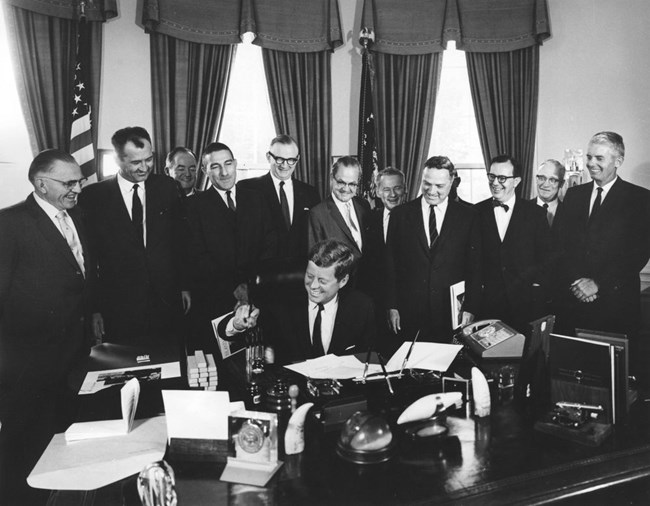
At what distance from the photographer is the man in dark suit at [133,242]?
329cm

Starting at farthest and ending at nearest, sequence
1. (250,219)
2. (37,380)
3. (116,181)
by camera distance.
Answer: (250,219) < (116,181) < (37,380)

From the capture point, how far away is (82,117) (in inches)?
185

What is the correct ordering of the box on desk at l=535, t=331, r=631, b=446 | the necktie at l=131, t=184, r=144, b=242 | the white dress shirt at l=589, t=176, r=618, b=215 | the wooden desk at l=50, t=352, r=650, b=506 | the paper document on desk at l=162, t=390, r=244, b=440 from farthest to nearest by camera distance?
the white dress shirt at l=589, t=176, r=618, b=215 → the necktie at l=131, t=184, r=144, b=242 → the box on desk at l=535, t=331, r=631, b=446 → the paper document on desk at l=162, t=390, r=244, b=440 → the wooden desk at l=50, t=352, r=650, b=506

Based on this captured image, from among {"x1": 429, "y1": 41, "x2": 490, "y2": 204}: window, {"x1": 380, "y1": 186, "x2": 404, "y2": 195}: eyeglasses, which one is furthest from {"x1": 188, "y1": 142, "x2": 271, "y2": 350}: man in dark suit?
{"x1": 429, "y1": 41, "x2": 490, "y2": 204}: window

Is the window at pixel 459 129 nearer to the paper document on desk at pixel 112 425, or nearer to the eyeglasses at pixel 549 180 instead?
the eyeglasses at pixel 549 180

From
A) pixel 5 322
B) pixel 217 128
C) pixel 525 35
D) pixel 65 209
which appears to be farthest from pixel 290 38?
pixel 5 322

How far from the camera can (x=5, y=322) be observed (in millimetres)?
2906

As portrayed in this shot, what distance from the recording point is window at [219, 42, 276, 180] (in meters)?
5.75

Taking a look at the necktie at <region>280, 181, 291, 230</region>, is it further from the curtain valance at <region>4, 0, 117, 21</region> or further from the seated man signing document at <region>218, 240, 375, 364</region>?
the curtain valance at <region>4, 0, 117, 21</region>

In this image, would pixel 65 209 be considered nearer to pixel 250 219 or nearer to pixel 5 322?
pixel 5 322

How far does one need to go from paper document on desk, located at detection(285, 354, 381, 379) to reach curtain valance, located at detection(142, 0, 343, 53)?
3.97m

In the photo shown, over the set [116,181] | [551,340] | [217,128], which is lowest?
[551,340]

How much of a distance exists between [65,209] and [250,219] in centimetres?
105

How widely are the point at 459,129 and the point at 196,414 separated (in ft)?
17.5
